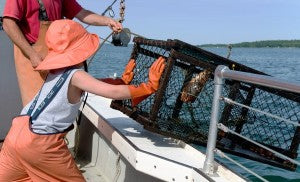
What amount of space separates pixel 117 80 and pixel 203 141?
80 cm

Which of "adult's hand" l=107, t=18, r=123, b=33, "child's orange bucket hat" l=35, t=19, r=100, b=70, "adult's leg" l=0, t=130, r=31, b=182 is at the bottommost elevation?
"adult's leg" l=0, t=130, r=31, b=182

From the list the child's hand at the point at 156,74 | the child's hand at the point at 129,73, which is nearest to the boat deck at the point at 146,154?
the child's hand at the point at 129,73

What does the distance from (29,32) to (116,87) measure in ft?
3.61

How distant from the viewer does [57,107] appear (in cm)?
257

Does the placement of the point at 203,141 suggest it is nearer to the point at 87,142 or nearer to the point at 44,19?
the point at 44,19

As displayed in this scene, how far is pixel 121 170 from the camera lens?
3.90 meters

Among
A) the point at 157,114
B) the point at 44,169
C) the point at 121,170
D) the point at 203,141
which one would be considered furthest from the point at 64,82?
the point at 121,170

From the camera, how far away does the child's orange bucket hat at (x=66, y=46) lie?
8.43 ft

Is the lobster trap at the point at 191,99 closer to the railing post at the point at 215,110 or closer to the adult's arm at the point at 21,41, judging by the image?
the railing post at the point at 215,110

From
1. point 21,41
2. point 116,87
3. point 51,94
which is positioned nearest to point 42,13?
point 21,41

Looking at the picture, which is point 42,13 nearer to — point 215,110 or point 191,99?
point 191,99

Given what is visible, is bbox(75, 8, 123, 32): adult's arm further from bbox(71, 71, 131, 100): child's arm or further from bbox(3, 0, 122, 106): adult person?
bbox(71, 71, 131, 100): child's arm

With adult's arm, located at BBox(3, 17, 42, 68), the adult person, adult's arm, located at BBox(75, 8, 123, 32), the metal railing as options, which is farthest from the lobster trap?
Result: adult's arm, located at BBox(3, 17, 42, 68)

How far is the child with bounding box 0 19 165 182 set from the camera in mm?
2541
